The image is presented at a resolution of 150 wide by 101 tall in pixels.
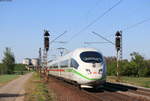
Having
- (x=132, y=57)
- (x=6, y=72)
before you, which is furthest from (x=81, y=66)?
(x=6, y=72)

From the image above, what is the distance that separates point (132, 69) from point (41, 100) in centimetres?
8246

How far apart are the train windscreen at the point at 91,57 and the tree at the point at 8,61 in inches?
5038

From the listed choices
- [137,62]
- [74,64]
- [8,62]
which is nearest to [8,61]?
[8,62]

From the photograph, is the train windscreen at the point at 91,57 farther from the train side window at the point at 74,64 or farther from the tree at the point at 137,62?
the tree at the point at 137,62

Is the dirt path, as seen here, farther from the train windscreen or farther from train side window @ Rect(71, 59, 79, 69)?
the train windscreen

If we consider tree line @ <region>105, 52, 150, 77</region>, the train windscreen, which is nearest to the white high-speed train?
the train windscreen

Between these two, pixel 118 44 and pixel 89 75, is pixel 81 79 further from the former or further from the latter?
pixel 118 44

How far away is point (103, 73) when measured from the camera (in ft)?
88.4

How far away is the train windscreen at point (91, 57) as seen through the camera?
2744cm

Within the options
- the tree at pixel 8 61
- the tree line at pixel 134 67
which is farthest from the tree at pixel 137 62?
the tree at pixel 8 61

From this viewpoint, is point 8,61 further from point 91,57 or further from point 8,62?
point 91,57

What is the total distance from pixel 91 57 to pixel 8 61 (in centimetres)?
12888

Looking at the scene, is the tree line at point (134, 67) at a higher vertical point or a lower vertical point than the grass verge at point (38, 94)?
higher

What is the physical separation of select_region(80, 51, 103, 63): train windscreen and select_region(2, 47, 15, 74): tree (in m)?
128
